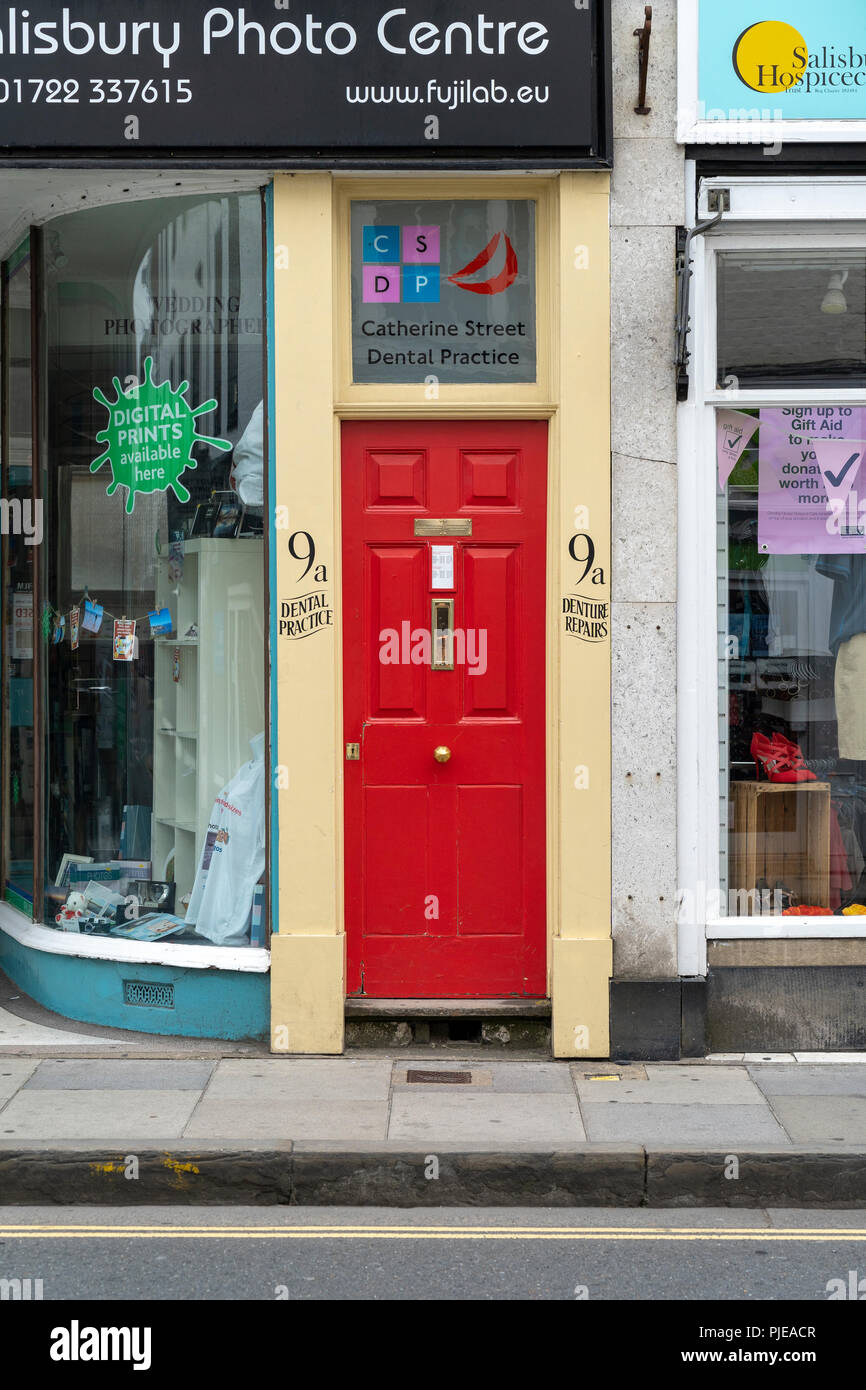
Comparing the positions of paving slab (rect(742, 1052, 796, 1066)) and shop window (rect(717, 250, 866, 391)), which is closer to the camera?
paving slab (rect(742, 1052, 796, 1066))

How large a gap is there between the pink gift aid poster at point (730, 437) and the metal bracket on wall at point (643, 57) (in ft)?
5.07

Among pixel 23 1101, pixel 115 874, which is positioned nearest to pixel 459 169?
pixel 115 874

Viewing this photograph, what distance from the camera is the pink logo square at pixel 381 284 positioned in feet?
24.6

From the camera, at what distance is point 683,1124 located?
6.28m

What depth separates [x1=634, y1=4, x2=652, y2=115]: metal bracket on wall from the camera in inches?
277

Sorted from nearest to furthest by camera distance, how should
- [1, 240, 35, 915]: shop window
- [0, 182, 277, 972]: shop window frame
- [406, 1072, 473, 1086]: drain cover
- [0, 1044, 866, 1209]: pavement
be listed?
[0, 1044, 866, 1209]: pavement, [406, 1072, 473, 1086]: drain cover, [0, 182, 277, 972]: shop window frame, [1, 240, 35, 915]: shop window

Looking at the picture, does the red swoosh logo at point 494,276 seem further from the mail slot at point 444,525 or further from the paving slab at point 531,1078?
the paving slab at point 531,1078

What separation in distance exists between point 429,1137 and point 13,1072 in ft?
7.23

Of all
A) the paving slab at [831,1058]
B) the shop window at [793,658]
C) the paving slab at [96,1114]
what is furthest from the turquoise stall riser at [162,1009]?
the paving slab at [831,1058]

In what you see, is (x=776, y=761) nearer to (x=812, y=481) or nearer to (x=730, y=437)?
(x=812, y=481)

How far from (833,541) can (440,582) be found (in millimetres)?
2081

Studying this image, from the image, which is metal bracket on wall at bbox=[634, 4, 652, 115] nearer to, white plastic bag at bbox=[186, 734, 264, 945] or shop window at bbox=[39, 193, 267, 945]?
shop window at bbox=[39, 193, 267, 945]

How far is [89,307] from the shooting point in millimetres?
7961

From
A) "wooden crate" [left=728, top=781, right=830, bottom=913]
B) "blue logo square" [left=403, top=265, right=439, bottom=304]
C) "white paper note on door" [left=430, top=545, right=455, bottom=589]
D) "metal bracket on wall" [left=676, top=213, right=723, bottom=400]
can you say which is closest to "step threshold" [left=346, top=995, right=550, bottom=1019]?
"wooden crate" [left=728, top=781, right=830, bottom=913]
